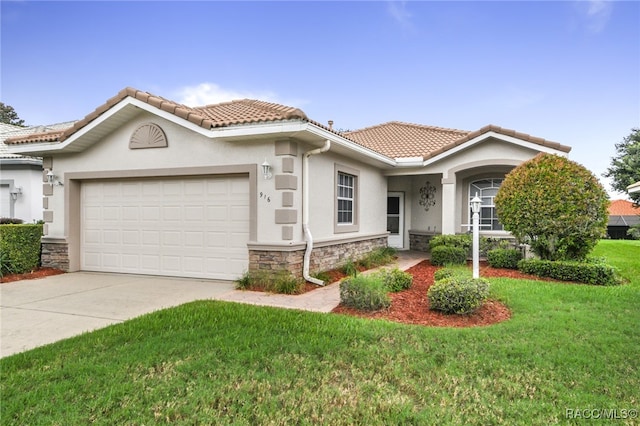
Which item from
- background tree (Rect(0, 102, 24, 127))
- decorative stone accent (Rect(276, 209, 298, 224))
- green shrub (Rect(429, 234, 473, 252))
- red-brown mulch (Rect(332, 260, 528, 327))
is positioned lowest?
red-brown mulch (Rect(332, 260, 528, 327))

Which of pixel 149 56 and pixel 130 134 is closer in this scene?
pixel 130 134

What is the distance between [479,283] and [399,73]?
1150cm

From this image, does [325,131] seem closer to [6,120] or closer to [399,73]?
[399,73]

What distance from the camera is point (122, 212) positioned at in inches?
401

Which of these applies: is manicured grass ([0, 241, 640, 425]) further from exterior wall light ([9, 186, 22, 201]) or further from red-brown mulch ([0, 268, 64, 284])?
exterior wall light ([9, 186, 22, 201])

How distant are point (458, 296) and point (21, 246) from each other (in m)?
10.7

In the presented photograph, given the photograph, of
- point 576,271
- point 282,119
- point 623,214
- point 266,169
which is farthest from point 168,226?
point 623,214

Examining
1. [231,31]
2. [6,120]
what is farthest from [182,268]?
[6,120]

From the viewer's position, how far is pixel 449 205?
42.8ft

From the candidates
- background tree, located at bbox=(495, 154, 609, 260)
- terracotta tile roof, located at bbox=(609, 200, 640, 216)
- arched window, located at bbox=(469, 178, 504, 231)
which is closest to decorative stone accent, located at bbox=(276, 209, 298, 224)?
background tree, located at bbox=(495, 154, 609, 260)

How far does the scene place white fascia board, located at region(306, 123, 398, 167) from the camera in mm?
8047

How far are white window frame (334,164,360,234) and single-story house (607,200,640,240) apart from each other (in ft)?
98.1

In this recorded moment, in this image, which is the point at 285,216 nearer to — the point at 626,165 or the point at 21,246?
the point at 21,246

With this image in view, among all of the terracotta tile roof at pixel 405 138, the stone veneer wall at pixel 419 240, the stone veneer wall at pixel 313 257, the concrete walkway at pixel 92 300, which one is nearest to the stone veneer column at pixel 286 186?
the stone veneer wall at pixel 313 257
